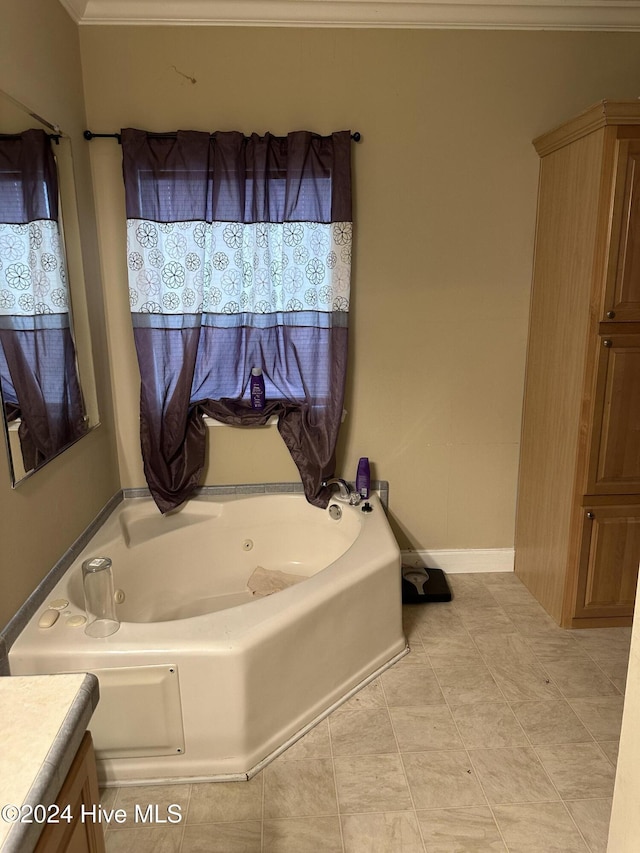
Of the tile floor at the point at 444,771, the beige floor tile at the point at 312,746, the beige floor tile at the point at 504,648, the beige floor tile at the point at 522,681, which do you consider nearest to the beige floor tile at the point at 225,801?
the tile floor at the point at 444,771

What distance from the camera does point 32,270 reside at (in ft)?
6.39

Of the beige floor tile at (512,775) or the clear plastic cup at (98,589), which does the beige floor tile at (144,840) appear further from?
the beige floor tile at (512,775)

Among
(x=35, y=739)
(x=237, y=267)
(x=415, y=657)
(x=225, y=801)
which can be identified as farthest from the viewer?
(x=237, y=267)

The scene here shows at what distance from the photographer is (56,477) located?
2.14m

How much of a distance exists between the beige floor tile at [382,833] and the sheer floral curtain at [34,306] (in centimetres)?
143

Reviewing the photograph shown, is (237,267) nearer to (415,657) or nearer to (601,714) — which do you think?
(415,657)

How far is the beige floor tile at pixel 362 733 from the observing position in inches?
77.3

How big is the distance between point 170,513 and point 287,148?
1707mm

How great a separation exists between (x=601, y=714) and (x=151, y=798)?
152 cm

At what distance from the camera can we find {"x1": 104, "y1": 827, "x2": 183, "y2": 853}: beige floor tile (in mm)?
1624

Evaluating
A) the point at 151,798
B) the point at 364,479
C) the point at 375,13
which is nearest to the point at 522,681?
the point at 364,479

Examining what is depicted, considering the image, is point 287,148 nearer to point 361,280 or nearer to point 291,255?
point 291,255

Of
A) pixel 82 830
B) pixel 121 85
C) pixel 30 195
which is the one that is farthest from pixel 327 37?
pixel 82 830

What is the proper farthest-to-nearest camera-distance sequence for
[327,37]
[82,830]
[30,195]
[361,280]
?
[361,280], [327,37], [30,195], [82,830]
